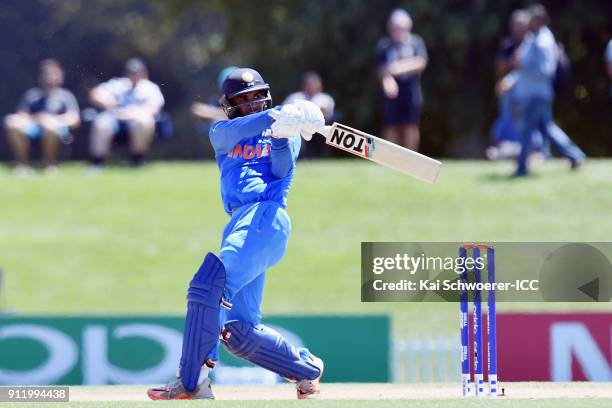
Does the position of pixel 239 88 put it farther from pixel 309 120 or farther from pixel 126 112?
pixel 126 112

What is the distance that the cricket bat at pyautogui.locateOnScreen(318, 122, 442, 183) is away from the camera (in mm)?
6848

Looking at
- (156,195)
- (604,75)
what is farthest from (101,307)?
(604,75)

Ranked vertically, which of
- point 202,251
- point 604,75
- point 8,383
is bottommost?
point 8,383

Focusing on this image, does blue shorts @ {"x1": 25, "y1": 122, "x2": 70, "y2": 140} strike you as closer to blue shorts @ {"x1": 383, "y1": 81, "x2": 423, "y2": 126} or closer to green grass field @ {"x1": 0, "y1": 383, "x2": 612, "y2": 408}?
blue shorts @ {"x1": 383, "y1": 81, "x2": 423, "y2": 126}

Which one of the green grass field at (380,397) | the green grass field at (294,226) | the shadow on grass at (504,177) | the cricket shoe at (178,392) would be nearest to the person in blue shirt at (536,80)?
the shadow on grass at (504,177)

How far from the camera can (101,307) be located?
596 inches

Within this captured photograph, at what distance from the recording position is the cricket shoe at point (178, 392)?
689cm

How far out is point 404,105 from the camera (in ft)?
52.7

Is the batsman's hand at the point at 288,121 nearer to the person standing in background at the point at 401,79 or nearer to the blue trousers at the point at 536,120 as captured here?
the blue trousers at the point at 536,120

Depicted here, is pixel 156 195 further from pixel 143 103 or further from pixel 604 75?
pixel 604 75

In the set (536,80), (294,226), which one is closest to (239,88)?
(536,80)

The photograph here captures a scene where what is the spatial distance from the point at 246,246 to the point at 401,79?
943cm

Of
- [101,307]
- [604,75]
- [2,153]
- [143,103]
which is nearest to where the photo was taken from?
[101,307]

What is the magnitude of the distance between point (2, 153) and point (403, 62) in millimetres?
15628
